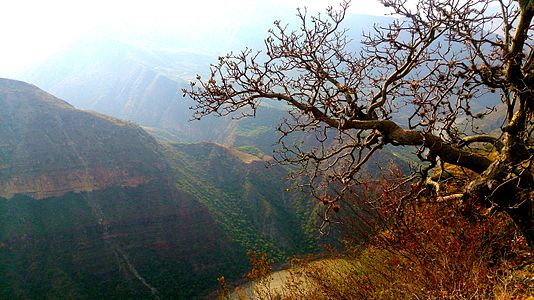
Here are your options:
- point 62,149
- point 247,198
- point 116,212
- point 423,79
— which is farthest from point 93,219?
point 423,79

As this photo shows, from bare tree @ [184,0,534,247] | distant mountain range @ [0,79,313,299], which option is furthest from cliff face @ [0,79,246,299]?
bare tree @ [184,0,534,247]

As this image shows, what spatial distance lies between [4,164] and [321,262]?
212 ft

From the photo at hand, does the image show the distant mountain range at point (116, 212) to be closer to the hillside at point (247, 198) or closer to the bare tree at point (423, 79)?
the hillside at point (247, 198)

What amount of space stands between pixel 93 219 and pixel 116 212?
3332 millimetres

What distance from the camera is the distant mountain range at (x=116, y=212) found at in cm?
4762

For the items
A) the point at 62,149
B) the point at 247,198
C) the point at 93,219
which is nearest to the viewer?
the point at 93,219

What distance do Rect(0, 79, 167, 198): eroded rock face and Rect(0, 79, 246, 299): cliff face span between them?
16cm

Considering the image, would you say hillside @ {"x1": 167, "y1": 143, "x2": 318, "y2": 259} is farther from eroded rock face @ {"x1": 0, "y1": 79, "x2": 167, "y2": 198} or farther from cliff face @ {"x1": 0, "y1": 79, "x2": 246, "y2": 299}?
eroded rock face @ {"x1": 0, "y1": 79, "x2": 167, "y2": 198}

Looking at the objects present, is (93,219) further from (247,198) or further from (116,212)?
(247,198)

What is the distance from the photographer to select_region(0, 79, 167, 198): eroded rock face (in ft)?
184

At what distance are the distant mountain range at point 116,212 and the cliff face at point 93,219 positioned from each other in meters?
0.15

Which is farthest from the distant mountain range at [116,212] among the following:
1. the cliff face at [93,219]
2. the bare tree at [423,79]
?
the bare tree at [423,79]

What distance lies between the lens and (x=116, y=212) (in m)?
55.4

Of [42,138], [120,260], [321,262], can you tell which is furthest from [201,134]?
[321,262]
